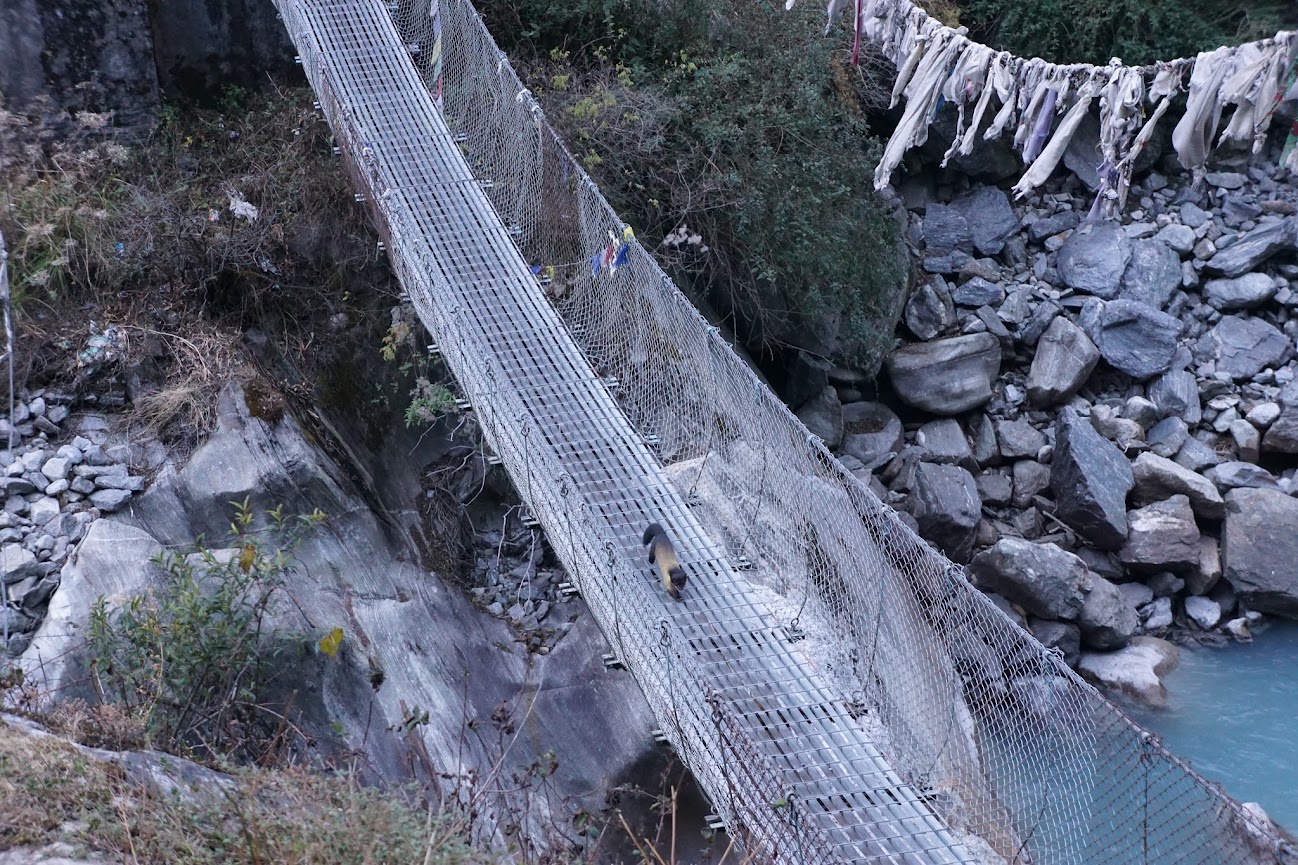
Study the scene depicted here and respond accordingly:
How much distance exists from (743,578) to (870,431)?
10.9 feet

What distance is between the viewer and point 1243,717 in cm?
559

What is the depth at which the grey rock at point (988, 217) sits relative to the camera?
8.18 meters

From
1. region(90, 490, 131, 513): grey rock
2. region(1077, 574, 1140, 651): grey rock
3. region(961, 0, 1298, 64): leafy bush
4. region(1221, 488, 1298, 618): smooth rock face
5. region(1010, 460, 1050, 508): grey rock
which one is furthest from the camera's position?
region(961, 0, 1298, 64): leafy bush

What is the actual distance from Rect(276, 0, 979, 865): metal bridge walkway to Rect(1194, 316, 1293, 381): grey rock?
187 inches

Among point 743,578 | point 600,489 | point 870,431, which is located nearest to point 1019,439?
point 870,431

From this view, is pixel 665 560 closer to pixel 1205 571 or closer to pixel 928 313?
pixel 1205 571

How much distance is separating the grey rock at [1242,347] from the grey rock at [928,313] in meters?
1.69

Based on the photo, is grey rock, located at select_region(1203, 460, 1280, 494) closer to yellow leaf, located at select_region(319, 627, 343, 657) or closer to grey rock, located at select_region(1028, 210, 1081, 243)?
grey rock, located at select_region(1028, 210, 1081, 243)

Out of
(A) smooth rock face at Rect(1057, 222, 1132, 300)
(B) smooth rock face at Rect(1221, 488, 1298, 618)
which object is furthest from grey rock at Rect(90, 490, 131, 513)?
(A) smooth rock face at Rect(1057, 222, 1132, 300)

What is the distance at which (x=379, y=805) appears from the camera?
2812 millimetres

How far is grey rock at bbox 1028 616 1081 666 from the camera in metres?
5.98

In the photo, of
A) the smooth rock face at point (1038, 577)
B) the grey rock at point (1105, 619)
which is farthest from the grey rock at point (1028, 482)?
the grey rock at point (1105, 619)

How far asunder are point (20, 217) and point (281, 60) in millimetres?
2138

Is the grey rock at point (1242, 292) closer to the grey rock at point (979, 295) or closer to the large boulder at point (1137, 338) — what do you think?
the large boulder at point (1137, 338)
